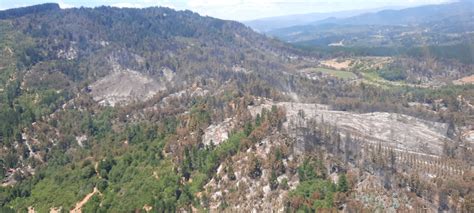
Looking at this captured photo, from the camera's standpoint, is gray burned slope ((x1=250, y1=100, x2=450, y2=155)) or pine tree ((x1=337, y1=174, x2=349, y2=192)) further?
gray burned slope ((x1=250, y1=100, x2=450, y2=155))

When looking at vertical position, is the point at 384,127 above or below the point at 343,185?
below

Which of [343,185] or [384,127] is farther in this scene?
[384,127]

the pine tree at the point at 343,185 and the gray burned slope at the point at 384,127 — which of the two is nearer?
the pine tree at the point at 343,185

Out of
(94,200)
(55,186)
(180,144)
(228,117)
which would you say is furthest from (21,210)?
(228,117)

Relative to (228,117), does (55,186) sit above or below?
below

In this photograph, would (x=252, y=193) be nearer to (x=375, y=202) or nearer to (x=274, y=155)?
(x=274, y=155)

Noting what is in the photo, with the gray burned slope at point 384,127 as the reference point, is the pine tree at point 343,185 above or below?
above

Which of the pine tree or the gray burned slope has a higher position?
the pine tree

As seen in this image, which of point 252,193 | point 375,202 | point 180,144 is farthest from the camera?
point 180,144
